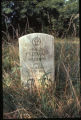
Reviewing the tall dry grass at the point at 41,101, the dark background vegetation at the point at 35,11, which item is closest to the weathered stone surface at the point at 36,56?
the tall dry grass at the point at 41,101

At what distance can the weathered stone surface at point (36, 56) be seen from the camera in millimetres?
2676

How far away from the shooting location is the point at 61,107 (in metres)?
2.09

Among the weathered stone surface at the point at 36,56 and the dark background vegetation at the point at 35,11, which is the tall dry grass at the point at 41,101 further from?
the dark background vegetation at the point at 35,11

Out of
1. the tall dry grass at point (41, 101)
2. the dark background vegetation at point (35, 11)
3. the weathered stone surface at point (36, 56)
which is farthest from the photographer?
the dark background vegetation at point (35, 11)

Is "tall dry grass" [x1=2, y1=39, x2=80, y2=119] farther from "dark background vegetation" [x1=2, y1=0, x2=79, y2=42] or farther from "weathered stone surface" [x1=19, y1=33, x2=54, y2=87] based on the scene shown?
"dark background vegetation" [x1=2, y1=0, x2=79, y2=42]

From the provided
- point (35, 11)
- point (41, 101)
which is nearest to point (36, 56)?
point (41, 101)

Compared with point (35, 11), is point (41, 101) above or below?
below

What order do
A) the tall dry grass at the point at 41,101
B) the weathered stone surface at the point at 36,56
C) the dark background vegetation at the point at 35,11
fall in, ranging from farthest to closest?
the dark background vegetation at the point at 35,11 < the weathered stone surface at the point at 36,56 < the tall dry grass at the point at 41,101

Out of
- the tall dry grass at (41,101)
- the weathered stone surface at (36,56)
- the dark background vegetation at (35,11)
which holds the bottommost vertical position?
the tall dry grass at (41,101)

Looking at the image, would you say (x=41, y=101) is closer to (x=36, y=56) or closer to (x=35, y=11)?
(x=36, y=56)

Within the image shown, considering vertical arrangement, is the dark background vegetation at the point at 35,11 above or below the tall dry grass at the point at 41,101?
above

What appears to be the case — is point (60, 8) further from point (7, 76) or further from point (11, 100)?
point (11, 100)

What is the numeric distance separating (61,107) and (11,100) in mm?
625

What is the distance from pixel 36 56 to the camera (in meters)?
2.71
